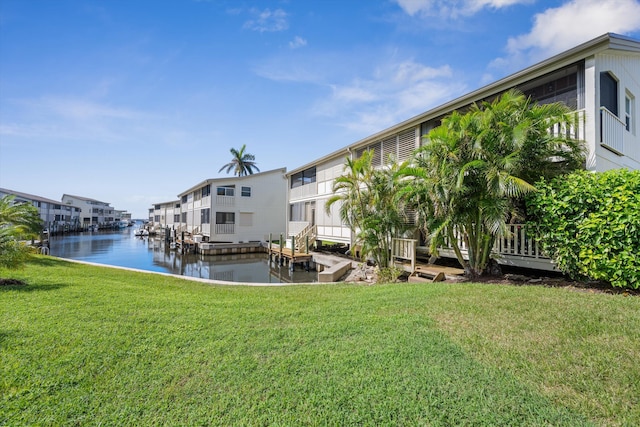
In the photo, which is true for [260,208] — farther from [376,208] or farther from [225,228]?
[376,208]

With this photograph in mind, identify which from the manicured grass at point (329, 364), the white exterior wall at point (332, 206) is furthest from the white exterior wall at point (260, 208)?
the manicured grass at point (329, 364)

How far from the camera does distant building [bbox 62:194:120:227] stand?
69500mm

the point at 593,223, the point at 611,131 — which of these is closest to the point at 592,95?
the point at 611,131

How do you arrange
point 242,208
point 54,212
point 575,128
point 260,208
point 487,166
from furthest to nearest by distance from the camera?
point 54,212 < point 260,208 < point 242,208 < point 575,128 < point 487,166

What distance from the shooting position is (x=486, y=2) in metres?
8.96

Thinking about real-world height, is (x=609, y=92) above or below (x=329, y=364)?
above

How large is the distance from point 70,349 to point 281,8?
990 cm

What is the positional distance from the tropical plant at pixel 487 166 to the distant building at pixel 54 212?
2350 inches

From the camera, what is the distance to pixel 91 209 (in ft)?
248

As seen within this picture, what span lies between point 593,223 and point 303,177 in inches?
728

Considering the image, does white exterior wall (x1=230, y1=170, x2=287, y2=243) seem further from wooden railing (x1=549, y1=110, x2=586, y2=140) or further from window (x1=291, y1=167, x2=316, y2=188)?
wooden railing (x1=549, y1=110, x2=586, y2=140)

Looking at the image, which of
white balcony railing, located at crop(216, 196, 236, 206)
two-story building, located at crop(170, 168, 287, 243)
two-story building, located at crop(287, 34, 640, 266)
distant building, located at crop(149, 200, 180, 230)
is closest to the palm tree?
distant building, located at crop(149, 200, 180, 230)

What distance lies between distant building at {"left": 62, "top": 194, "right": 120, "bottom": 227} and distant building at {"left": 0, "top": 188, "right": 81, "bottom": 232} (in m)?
2.00

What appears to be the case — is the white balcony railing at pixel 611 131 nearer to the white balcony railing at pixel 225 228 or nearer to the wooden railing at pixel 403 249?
the wooden railing at pixel 403 249
